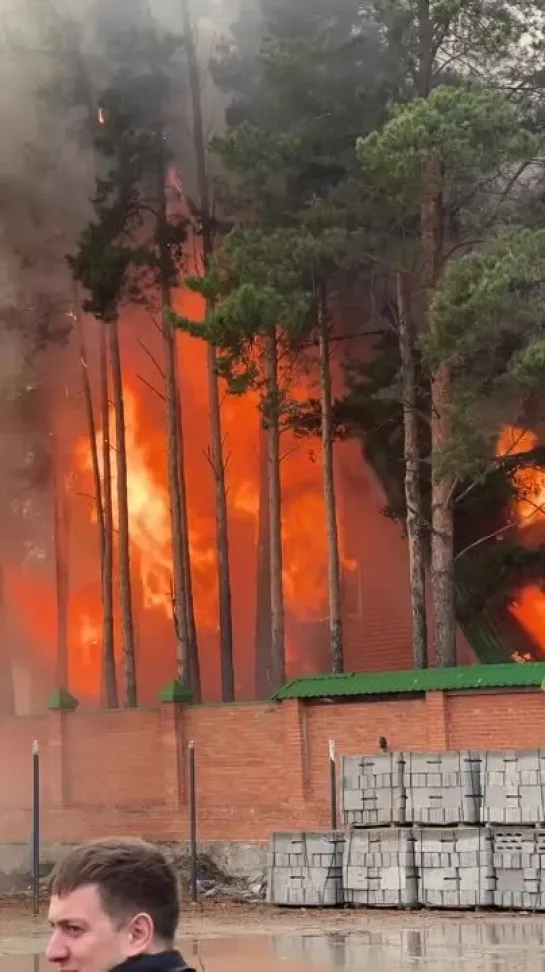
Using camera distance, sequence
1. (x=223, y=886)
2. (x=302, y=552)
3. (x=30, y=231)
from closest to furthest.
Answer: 1. (x=223, y=886)
2. (x=30, y=231)
3. (x=302, y=552)

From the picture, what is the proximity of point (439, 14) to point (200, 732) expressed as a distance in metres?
11.4

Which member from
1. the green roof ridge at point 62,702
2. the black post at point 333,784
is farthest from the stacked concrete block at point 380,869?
the green roof ridge at point 62,702

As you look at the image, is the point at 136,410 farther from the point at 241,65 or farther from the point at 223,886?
the point at 223,886

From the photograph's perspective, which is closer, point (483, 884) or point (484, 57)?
point (483, 884)

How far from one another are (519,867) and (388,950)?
3888mm

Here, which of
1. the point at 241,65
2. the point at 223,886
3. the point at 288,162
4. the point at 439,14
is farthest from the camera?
the point at 241,65

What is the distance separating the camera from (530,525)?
3341cm

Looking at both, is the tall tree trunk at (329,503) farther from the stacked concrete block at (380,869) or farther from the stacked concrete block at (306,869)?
the stacked concrete block at (380,869)

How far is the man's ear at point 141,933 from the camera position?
2627mm

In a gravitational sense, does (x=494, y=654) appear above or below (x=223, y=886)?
above

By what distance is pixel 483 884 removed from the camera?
19.5 metres

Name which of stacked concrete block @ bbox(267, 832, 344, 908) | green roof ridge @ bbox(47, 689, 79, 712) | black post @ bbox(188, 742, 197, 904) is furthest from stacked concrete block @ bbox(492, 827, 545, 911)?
green roof ridge @ bbox(47, 689, 79, 712)

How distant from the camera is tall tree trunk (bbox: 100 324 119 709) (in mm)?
35500

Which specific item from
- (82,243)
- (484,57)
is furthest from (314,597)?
(484,57)
